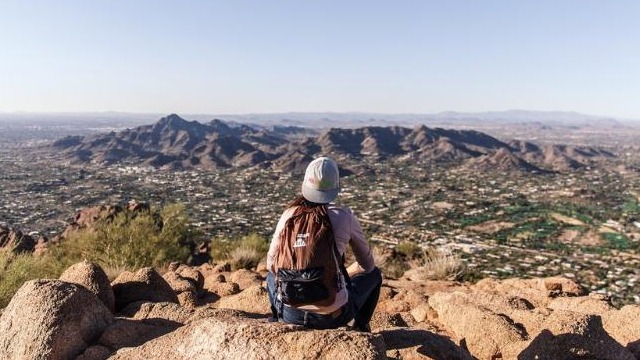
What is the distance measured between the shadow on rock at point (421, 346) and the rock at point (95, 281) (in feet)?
13.3

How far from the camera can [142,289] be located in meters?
8.12

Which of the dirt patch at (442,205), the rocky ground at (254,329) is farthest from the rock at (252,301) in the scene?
the dirt patch at (442,205)

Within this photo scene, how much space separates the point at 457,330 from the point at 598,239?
74.0 m

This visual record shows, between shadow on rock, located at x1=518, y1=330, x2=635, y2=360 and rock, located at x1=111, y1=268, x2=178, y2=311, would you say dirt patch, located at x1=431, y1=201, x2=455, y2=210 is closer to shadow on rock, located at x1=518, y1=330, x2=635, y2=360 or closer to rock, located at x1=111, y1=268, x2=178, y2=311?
rock, located at x1=111, y1=268, x2=178, y2=311

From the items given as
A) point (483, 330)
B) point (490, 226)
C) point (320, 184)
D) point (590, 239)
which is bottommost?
point (490, 226)

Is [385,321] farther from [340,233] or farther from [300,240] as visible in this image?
[300,240]

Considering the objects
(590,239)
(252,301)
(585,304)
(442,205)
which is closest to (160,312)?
(252,301)

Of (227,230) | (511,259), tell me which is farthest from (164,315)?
(227,230)

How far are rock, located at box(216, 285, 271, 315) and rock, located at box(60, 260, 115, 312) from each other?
2.14 meters

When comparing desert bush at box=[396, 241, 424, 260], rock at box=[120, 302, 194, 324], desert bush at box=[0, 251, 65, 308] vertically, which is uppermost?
rock at box=[120, 302, 194, 324]

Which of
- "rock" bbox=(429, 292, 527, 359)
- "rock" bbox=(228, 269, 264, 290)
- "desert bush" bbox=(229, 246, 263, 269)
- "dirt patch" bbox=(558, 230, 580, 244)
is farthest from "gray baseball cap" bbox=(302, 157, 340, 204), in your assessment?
"dirt patch" bbox=(558, 230, 580, 244)

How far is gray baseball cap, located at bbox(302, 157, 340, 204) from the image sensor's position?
5082 millimetres

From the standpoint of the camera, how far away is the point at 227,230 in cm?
7288

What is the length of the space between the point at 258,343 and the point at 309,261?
839mm
